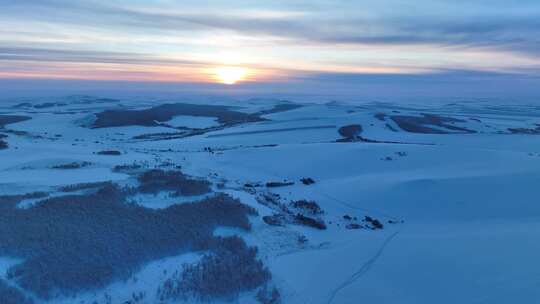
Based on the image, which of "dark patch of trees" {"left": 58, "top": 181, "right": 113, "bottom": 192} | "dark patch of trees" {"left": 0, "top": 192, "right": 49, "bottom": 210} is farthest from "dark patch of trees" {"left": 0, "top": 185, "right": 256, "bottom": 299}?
"dark patch of trees" {"left": 58, "top": 181, "right": 113, "bottom": 192}

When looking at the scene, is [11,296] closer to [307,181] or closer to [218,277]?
[218,277]

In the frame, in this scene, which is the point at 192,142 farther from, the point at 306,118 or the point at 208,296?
the point at 208,296

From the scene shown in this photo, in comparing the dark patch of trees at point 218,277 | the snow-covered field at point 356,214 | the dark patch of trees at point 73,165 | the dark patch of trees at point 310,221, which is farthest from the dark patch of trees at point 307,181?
the dark patch of trees at point 73,165

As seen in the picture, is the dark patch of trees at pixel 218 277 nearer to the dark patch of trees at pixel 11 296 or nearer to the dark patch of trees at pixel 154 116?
the dark patch of trees at pixel 11 296

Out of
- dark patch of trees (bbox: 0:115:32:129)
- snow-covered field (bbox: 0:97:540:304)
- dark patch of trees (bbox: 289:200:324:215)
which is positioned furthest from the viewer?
dark patch of trees (bbox: 0:115:32:129)

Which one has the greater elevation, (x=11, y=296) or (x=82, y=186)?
(x=11, y=296)

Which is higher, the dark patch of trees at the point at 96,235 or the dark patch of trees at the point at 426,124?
the dark patch of trees at the point at 96,235

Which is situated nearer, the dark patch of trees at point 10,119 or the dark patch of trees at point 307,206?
the dark patch of trees at point 307,206

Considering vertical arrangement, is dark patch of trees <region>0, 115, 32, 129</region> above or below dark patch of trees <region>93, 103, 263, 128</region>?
below

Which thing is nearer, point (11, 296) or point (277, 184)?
point (11, 296)

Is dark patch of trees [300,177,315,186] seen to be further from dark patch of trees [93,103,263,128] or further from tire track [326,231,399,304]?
dark patch of trees [93,103,263,128]

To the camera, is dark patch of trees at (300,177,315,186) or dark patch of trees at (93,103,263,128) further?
dark patch of trees at (93,103,263,128)

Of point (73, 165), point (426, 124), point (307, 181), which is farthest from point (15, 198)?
point (426, 124)
